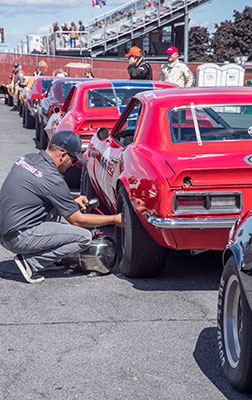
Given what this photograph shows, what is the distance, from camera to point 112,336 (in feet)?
14.2

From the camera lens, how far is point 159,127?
550 cm

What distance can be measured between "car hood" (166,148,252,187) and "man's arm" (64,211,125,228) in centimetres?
83

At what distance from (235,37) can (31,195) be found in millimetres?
65958

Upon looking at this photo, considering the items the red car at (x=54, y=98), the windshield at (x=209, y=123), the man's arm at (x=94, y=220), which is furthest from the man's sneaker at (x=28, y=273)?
the red car at (x=54, y=98)

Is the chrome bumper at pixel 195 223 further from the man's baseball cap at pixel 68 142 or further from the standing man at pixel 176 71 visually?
the standing man at pixel 176 71

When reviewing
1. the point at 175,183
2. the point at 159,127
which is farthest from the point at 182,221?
the point at 159,127

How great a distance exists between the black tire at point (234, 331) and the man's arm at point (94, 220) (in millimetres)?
1911

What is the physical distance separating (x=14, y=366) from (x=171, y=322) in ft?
3.95

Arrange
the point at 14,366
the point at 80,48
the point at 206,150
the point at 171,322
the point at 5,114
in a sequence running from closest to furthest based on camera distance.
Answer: the point at 14,366
the point at 171,322
the point at 206,150
the point at 5,114
the point at 80,48

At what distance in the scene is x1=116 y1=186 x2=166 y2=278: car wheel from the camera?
17.5 feet

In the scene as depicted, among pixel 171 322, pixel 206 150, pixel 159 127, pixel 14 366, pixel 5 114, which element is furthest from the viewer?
pixel 5 114

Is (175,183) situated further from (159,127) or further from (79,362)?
(79,362)

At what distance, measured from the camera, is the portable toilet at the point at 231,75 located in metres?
25.7

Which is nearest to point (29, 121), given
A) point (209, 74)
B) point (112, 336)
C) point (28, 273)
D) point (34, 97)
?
point (34, 97)
